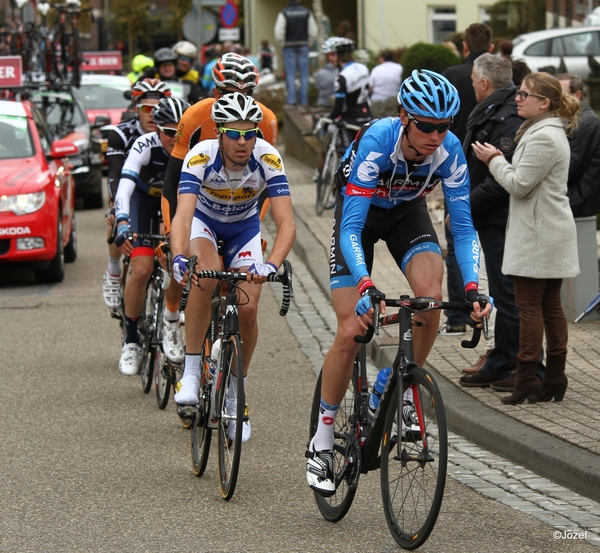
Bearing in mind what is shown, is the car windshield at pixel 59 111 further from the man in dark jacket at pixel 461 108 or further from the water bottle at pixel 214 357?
the water bottle at pixel 214 357

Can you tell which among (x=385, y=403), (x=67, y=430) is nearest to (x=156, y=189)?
(x=67, y=430)

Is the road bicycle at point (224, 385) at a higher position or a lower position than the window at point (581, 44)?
lower

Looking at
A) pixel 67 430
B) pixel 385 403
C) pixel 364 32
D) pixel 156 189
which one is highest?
pixel 364 32

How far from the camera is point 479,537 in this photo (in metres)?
5.29

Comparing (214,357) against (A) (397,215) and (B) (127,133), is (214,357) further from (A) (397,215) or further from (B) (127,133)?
(B) (127,133)

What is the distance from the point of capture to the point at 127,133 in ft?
30.1

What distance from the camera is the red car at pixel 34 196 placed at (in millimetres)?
12500

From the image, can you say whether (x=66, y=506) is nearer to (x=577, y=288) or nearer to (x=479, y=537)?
(x=479, y=537)

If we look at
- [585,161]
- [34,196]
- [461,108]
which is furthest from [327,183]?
[585,161]

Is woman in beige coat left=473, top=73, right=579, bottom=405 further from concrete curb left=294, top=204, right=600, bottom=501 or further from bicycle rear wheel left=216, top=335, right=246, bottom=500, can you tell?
bicycle rear wheel left=216, top=335, right=246, bottom=500

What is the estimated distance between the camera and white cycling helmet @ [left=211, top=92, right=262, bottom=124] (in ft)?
20.1

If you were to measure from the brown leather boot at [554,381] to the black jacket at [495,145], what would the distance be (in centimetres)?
106

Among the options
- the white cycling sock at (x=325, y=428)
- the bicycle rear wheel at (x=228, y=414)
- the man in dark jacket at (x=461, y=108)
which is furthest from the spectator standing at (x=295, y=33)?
the white cycling sock at (x=325, y=428)

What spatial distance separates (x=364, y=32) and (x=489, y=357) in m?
34.6
